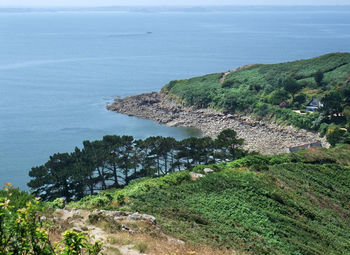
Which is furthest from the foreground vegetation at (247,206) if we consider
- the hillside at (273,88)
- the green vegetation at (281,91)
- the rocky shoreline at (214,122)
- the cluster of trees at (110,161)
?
the hillside at (273,88)

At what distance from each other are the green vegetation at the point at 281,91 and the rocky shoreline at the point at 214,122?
72.2 inches

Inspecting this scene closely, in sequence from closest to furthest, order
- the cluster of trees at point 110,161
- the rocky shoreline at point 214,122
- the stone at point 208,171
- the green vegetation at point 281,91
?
the stone at point 208,171 < the cluster of trees at point 110,161 < the rocky shoreline at point 214,122 < the green vegetation at point 281,91

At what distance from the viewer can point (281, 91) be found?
62156 mm

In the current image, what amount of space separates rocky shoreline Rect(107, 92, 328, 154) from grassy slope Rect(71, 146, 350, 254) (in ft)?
64.8

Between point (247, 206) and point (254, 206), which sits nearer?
point (247, 206)

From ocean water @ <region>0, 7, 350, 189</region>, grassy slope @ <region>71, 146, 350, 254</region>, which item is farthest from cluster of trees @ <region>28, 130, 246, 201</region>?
ocean water @ <region>0, 7, 350, 189</region>

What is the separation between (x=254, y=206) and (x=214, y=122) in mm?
37429

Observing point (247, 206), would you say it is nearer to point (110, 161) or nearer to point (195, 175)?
point (195, 175)

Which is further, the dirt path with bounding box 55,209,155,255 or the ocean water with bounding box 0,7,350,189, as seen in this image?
the ocean water with bounding box 0,7,350,189

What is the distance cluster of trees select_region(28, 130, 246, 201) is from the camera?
89.4ft

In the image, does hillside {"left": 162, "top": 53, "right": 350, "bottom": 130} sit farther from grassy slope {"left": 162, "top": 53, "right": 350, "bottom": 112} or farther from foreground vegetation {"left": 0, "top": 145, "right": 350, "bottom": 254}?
foreground vegetation {"left": 0, "top": 145, "right": 350, "bottom": 254}

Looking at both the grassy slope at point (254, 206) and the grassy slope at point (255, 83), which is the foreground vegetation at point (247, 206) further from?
the grassy slope at point (255, 83)

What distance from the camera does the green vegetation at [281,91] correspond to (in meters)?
52.3

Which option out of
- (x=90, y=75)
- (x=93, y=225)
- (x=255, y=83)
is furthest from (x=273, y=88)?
(x=93, y=225)
